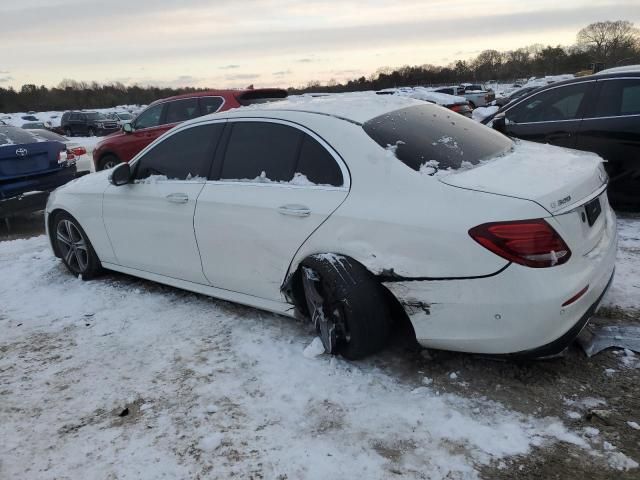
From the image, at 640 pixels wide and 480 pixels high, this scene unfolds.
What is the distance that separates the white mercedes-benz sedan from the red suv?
15.5 ft

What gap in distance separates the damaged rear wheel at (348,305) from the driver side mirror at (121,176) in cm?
203

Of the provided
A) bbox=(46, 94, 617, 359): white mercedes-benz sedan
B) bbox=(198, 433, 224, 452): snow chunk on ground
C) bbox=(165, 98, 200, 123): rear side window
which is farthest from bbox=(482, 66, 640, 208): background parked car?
bbox=(165, 98, 200, 123): rear side window

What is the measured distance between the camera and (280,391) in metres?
3.14

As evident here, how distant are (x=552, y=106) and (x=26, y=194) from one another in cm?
708

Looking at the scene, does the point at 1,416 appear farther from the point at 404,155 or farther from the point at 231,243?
the point at 404,155

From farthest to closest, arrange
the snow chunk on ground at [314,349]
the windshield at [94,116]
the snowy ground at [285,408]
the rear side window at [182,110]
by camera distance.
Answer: the windshield at [94,116] → the rear side window at [182,110] → the snow chunk on ground at [314,349] → the snowy ground at [285,408]

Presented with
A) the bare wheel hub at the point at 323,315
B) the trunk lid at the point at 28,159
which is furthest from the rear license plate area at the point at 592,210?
the trunk lid at the point at 28,159

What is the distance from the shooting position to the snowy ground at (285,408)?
254 centimetres

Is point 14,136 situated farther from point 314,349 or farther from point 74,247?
point 314,349

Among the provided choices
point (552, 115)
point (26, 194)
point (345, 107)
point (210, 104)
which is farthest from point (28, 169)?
point (552, 115)

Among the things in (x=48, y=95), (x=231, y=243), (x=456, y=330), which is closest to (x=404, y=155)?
(x=456, y=330)

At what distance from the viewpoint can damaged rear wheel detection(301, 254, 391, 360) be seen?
3.12 metres

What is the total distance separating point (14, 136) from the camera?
7.92 m

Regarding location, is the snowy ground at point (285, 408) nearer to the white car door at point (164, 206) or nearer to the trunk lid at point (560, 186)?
the white car door at point (164, 206)
